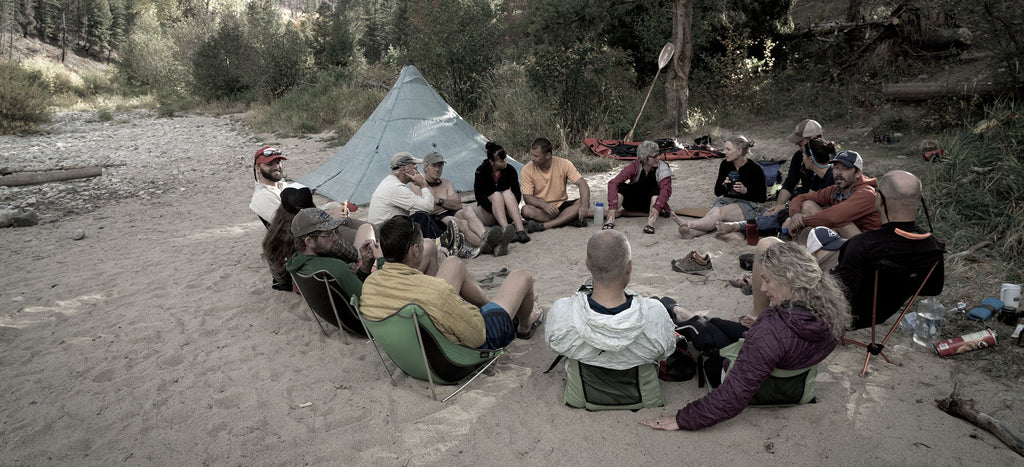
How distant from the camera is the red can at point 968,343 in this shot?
10.5 ft

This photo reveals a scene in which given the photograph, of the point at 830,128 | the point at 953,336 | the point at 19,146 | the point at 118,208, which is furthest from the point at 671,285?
the point at 19,146

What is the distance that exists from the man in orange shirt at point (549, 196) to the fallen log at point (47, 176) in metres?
8.27

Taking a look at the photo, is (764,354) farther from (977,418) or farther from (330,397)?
(330,397)

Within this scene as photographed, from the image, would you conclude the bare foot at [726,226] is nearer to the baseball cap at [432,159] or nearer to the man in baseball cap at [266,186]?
the baseball cap at [432,159]

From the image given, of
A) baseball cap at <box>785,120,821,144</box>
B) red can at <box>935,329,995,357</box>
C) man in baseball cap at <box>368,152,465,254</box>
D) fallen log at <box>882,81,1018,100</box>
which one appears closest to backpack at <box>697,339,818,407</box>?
red can at <box>935,329,995,357</box>

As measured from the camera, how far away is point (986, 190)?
16.4 ft

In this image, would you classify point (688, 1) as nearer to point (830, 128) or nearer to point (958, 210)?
point (830, 128)

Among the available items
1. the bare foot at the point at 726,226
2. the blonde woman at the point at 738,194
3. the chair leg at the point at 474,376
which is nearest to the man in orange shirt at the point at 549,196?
the blonde woman at the point at 738,194

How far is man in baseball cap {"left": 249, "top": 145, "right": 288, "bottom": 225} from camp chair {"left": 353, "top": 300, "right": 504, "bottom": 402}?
7.63 feet

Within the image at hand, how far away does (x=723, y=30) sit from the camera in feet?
40.1

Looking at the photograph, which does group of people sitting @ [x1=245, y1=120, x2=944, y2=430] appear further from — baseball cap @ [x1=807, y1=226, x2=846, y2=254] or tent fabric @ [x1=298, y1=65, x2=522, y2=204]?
tent fabric @ [x1=298, y1=65, x2=522, y2=204]

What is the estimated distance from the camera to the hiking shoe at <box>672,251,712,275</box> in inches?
184

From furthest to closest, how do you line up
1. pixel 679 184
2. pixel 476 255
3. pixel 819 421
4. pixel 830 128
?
pixel 830 128, pixel 679 184, pixel 476 255, pixel 819 421

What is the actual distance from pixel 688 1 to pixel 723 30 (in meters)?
2.35
